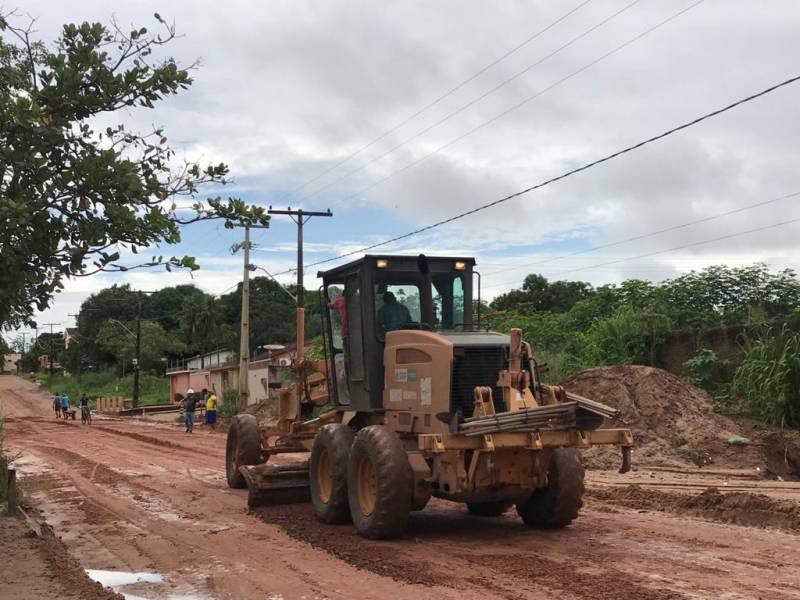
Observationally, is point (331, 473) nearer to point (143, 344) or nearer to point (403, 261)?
point (403, 261)

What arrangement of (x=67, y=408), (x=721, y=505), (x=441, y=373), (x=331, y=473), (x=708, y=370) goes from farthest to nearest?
(x=67, y=408) → (x=708, y=370) → (x=721, y=505) → (x=331, y=473) → (x=441, y=373)

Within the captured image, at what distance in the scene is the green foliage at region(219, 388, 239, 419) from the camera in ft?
127

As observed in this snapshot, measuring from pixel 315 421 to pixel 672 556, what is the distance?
18.7 ft

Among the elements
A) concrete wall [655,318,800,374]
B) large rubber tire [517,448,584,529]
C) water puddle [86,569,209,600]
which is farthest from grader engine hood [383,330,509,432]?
concrete wall [655,318,800,374]

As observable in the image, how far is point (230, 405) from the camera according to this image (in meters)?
39.2

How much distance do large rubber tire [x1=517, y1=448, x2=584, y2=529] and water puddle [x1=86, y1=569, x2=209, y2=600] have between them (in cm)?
412

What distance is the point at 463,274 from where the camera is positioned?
1073cm

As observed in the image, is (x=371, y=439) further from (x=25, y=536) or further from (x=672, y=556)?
(x=25, y=536)

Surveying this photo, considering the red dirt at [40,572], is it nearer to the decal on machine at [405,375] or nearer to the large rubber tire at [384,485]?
the large rubber tire at [384,485]

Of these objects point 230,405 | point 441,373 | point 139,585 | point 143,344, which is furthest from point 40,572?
point 143,344

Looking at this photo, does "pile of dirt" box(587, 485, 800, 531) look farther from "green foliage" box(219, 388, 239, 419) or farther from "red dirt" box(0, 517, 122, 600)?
"green foliage" box(219, 388, 239, 419)

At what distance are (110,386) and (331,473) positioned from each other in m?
76.8

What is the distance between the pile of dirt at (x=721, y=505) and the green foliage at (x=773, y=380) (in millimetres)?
6184

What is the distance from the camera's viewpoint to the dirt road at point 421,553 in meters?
7.20
